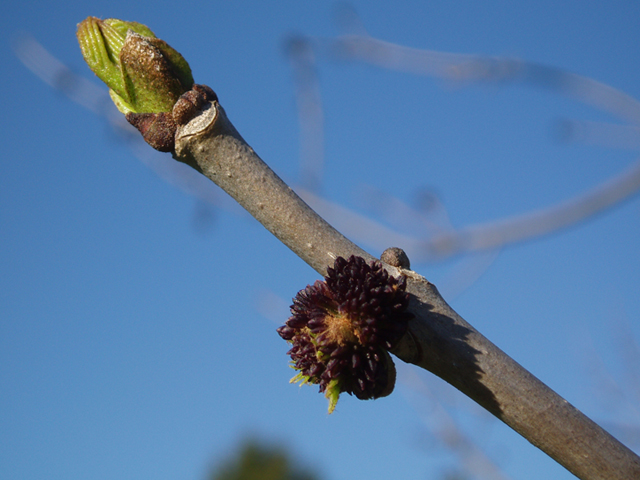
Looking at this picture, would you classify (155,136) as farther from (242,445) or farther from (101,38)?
(242,445)

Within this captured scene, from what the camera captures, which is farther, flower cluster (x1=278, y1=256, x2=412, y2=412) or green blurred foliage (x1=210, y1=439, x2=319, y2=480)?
green blurred foliage (x1=210, y1=439, x2=319, y2=480)

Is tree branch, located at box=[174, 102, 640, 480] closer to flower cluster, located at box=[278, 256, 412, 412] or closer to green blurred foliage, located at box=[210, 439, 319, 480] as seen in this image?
flower cluster, located at box=[278, 256, 412, 412]

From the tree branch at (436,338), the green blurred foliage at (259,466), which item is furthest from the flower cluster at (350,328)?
the green blurred foliage at (259,466)

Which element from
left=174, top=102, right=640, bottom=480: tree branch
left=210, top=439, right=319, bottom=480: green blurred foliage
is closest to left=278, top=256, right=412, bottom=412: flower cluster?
left=174, top=102, right=640, bottom=480: tree branch

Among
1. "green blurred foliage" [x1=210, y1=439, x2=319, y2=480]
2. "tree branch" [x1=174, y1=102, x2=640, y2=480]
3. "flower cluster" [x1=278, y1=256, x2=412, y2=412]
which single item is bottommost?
"flower cluster" [x1=278, y1=256, x2=412, y2=412]

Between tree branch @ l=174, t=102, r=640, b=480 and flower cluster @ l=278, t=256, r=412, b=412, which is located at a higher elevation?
tree branch @ l=174, t=102, r=640, b=480

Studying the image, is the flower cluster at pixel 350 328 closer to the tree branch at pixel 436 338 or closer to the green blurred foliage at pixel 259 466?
the tree branch at pixel 436 338

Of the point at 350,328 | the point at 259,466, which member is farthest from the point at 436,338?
the point at 259,466

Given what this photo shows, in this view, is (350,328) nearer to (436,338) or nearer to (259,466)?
(436,338)
